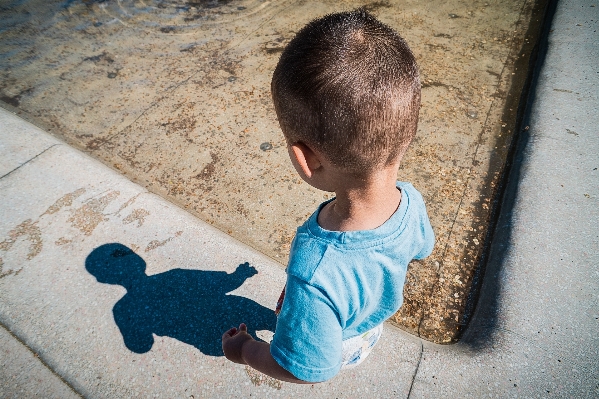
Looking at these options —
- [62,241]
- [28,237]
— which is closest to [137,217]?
[62,241]

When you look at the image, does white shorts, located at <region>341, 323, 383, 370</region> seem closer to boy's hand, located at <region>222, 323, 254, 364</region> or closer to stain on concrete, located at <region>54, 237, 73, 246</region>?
boy's hand, located at <region>222, 323, 254, 364</region>

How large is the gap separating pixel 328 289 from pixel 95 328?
145cm

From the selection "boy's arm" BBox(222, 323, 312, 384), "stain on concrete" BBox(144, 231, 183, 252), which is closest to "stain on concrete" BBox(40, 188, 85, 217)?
"stain on concrete" BBox(144, 231, 183, 252)

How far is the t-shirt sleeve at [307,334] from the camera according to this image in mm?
871

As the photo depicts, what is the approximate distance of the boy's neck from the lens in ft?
3.12

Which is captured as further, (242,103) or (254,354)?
(242,103)

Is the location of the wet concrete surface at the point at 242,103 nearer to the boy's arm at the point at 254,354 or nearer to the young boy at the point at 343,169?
the boy's arm at the point at 254,354

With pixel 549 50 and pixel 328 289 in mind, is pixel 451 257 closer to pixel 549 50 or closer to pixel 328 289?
pixel 328 289

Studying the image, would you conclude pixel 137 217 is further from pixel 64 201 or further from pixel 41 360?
pixel 41 360

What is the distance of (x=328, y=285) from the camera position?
0.87 m

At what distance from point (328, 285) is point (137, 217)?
1.69m

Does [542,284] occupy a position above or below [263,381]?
above

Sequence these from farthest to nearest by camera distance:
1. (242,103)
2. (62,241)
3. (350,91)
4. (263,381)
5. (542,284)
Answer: (242,103), (62,241), (542,284), (263,381), (350,91)

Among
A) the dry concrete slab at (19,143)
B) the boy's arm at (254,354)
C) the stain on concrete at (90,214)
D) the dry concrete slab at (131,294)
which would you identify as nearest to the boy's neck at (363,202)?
the boy's arm at (254,354)
